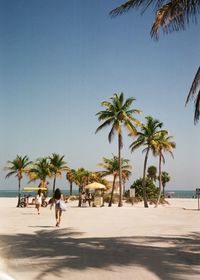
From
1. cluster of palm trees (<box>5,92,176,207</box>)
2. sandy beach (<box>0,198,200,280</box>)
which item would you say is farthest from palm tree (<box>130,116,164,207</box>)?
sandy beach (<box>0,198,200,280</box>)

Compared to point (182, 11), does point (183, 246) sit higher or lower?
lower

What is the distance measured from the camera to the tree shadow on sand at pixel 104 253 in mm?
8125

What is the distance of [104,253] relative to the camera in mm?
9641

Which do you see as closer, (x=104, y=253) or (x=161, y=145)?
(x=104, y=253)

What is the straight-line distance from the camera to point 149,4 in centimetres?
1158

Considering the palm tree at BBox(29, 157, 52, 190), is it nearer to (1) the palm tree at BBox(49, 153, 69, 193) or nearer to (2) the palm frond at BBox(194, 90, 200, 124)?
(1) the palm tree at BBox(49, 153, 69, 193)

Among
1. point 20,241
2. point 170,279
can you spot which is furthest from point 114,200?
point 170,279

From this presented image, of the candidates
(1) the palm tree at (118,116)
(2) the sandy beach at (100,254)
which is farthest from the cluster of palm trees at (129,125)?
(2) the sandy beach at (100,254)

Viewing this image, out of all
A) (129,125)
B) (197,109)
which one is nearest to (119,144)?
(129,125)

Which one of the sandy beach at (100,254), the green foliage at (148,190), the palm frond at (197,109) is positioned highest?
the palm frond at (197,109)

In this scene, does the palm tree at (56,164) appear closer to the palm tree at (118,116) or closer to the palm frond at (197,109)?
the palm tree at (118,116)

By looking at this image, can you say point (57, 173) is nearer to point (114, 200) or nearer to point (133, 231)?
point (114, 200)

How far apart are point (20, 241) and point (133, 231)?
475 centimetres

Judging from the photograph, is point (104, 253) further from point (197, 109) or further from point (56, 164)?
point (56, 164)
